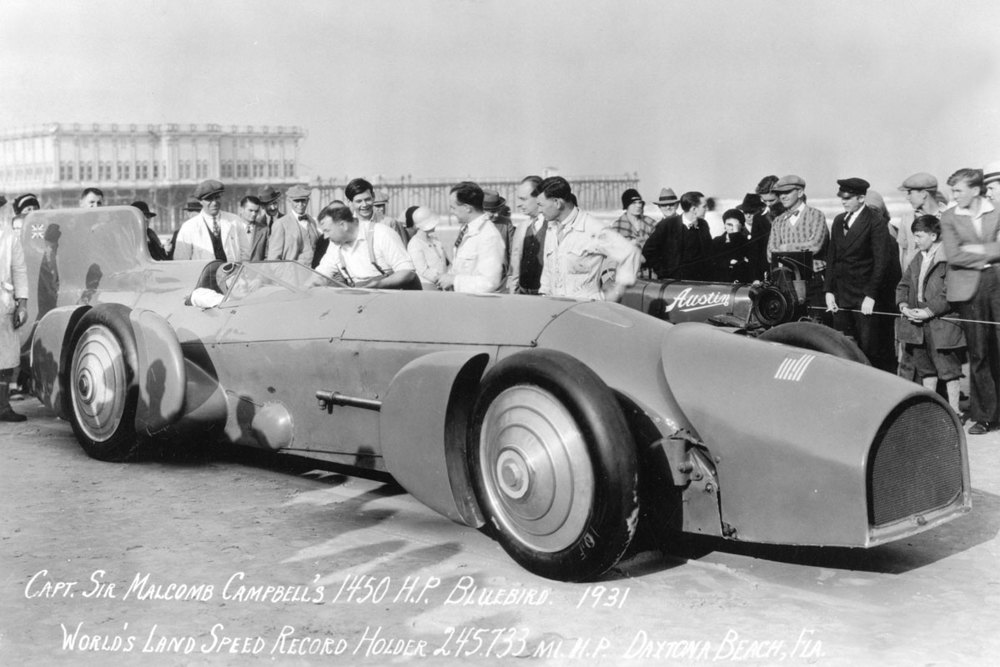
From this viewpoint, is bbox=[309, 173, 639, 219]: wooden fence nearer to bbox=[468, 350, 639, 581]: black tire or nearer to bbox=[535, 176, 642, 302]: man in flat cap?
bbox=[535, 176, 642, 302]: man in flat cap

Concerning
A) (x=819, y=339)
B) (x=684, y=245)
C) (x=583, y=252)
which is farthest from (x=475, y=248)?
(x=684, y=245)

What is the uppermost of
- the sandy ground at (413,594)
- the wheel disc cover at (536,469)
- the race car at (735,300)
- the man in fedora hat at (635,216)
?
the man in fedora hat at (635,216)

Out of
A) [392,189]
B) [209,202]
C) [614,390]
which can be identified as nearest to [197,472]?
[614,390]

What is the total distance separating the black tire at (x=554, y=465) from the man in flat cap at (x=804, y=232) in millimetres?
5277

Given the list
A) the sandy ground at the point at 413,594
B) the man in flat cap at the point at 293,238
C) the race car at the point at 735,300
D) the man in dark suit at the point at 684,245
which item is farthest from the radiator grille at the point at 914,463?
the man in flat cap at the point at 293,238

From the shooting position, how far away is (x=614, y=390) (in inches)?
192

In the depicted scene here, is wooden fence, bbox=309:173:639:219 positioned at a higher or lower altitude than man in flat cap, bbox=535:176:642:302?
higher

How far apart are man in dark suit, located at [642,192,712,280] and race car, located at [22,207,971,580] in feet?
16.5

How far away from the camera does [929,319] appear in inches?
314

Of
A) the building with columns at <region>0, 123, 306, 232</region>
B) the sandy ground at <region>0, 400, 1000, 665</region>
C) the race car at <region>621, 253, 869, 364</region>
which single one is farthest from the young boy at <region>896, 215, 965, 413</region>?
the building with columns at <region>0, 123, 306, 232</region>

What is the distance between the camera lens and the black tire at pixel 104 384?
6.70 m

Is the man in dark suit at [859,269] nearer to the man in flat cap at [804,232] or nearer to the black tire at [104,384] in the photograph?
the man in flat cap at [804,232]

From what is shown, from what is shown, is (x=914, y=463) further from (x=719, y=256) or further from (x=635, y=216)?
(x=635, y=216)

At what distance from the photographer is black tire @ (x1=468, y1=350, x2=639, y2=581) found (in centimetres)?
425
